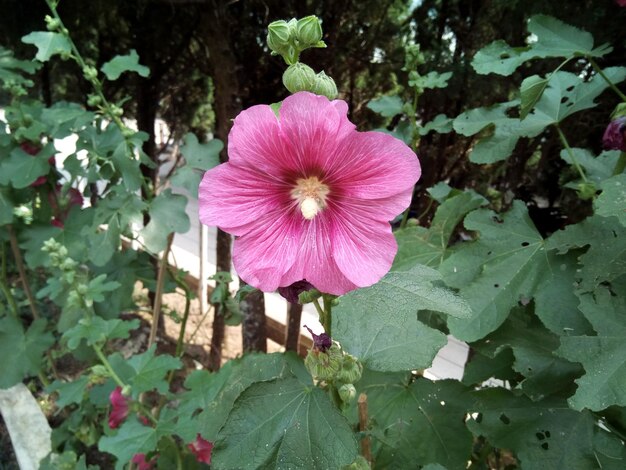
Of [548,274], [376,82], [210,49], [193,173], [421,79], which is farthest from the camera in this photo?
[376,82]

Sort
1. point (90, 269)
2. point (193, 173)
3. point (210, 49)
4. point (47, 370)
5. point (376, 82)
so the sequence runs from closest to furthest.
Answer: point (193, 173), point (90, 269), point (210, 49), point (47, 370), point (376, 82)

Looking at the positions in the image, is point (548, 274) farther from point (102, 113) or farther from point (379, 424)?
point (102, 113)

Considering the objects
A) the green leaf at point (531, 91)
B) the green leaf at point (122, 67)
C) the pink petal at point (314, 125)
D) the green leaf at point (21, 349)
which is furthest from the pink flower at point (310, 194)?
the green leaf at point (21, 349)

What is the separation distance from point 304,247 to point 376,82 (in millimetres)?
2523

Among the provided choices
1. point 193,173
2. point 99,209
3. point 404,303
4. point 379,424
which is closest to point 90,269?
point 99,209

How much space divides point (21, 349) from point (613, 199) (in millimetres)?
1978

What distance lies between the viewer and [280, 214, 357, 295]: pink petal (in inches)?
19.0

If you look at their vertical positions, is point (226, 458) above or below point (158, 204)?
above

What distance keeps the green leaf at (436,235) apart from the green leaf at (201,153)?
2.07ft

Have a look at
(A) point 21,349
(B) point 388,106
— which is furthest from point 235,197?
(A) point 21,349

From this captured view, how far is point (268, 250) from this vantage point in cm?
50

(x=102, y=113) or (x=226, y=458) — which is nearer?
(x=226, y=458)

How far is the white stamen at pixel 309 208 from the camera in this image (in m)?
0.50

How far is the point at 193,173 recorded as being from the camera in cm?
143
